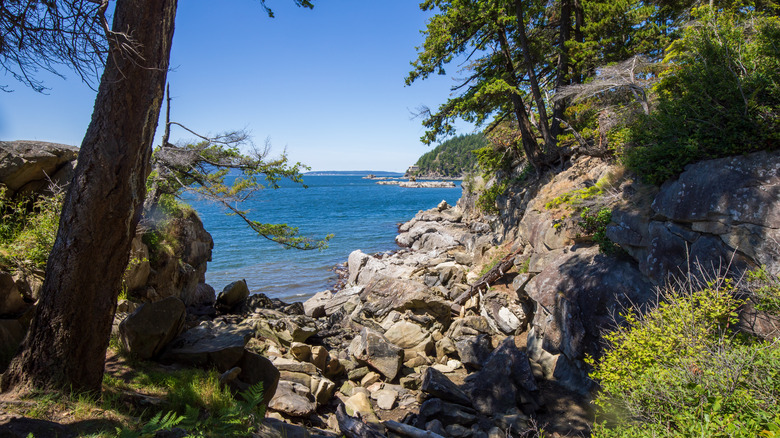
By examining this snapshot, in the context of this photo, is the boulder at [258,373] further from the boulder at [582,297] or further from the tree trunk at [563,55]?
the tree trunk at [563,55]

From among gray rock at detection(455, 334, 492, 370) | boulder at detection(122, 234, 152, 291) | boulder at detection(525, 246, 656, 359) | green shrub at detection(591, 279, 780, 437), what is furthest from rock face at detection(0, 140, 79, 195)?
boulder at detection(525, 246, 656, 359)

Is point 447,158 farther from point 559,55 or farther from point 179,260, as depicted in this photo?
point 179,260

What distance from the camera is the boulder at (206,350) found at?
6070mm

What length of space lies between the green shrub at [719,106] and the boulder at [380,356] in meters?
7.47

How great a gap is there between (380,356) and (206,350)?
14.8ft

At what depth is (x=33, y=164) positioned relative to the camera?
301 inches

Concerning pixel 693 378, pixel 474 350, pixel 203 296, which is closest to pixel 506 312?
pixel 474 350

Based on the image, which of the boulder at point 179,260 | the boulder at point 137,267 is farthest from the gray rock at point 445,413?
the boulder at point 179,260

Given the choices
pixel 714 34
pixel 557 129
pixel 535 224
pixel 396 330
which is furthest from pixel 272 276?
pixel 714 34

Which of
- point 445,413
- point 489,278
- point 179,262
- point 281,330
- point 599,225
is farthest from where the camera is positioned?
point 489,278

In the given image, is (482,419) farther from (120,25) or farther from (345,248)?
(345,248)

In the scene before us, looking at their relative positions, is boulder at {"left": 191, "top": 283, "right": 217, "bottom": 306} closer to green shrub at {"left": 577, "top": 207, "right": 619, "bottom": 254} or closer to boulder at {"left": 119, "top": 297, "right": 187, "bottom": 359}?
boulder at {"left": 119, "top": 297, "right": 187, "bottom": 359}

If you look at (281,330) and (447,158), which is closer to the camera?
(281,330)

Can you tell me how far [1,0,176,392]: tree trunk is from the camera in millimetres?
4219
